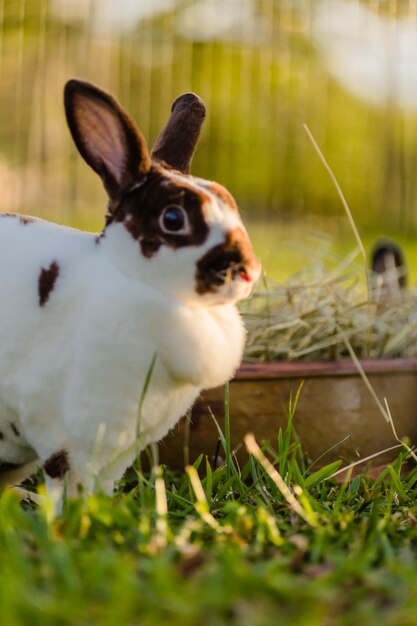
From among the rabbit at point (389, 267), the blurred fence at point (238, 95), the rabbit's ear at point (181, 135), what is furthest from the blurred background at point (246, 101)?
the rabbit's ear at point (181, 135)

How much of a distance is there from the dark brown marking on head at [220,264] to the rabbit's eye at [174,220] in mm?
50

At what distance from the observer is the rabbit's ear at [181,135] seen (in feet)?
4.70

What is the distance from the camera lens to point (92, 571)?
101 centimetres

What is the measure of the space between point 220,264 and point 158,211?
0.38 feet

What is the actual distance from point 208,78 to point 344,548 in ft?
18.7

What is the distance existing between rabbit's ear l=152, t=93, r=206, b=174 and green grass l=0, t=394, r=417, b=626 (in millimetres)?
490

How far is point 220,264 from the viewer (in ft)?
4.16

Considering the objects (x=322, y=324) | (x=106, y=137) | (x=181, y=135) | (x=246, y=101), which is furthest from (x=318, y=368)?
(x=246, y=101)

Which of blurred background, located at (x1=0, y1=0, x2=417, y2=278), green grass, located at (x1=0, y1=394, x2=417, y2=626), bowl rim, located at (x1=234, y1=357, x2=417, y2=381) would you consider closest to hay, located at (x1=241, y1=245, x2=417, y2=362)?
bowl rim, located at (x1=234, y1=357, x2=417, y2=381)

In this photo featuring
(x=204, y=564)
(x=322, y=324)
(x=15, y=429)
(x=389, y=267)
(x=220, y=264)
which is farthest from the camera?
(x=389, y=267)

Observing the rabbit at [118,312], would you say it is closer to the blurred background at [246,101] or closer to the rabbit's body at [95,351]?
the rabbit's body at [95,351]

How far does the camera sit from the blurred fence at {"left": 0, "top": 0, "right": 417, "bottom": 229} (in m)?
5.66

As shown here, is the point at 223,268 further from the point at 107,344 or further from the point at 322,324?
the point at 322,324

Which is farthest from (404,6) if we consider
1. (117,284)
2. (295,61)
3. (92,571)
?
(92,571)
